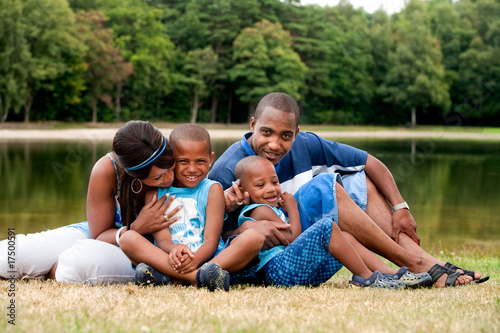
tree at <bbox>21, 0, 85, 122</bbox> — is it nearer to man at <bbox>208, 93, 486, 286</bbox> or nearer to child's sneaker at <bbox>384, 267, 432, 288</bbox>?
man at <bbox>208, 93, 486, 286</bbox>

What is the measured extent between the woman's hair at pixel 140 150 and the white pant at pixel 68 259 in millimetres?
517

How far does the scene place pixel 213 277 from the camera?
311cm

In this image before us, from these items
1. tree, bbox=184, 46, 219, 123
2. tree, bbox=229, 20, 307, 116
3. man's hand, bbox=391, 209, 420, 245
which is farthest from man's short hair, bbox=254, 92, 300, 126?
tree, bbox=184, 46, 219, 123

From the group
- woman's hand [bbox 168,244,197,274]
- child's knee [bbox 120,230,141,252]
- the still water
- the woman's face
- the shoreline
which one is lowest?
the shoreline

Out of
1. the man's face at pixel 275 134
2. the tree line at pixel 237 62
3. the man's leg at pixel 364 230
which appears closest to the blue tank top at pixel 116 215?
the man's face at pixel 275 134

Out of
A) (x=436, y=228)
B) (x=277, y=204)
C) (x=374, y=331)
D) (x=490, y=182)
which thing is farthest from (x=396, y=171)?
(x=374, y=331)

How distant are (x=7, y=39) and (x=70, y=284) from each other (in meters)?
32.7

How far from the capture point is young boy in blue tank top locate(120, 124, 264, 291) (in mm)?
3234

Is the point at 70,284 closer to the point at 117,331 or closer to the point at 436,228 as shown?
the point at 117,331

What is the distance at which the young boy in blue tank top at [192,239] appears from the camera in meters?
3.23

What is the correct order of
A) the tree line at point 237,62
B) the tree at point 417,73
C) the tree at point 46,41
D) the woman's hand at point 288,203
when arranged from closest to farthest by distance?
the woman's hand at point 288,203 → the tree at point 46,41 → the tree line at point 237,62 → the tree at point 417,73

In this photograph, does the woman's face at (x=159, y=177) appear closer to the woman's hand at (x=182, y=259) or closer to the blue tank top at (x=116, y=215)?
the blue tank top at (x=116, y=215)

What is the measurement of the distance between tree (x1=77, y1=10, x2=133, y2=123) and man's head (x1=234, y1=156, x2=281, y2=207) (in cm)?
3406

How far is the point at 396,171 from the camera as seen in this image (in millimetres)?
16328
